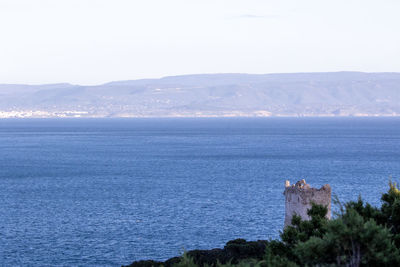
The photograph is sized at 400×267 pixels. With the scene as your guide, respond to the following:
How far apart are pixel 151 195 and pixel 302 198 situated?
43.2 meters

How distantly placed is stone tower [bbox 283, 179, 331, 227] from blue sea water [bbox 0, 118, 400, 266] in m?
13.2

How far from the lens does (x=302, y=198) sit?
37.5 metres

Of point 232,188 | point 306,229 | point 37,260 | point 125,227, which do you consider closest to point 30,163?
point 232,188

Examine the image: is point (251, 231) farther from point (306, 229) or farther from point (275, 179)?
point (275, 179)

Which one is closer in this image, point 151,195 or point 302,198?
point 302,198

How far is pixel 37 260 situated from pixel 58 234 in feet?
29.0

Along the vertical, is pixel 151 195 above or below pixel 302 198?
below

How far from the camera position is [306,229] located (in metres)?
26.5

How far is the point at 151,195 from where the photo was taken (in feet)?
259

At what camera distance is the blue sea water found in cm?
5150

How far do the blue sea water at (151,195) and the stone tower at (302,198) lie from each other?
13.2 metres

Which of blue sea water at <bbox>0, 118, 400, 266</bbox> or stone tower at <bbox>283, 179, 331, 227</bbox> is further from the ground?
stone tower at <bbox>283, 179, 331, 227</bbox>

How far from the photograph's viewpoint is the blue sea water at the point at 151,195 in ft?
169

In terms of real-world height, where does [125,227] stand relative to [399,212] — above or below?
below
